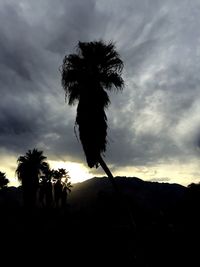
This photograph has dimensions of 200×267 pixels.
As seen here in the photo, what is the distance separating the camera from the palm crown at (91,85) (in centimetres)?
1788

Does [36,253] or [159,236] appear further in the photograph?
[159,236]

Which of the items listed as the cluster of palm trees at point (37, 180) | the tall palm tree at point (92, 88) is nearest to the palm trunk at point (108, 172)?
the tall palm tree at point (92, 88)

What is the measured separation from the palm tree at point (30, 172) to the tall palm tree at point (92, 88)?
32.2 meters

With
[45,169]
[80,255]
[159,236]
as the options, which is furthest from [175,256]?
[45,169]

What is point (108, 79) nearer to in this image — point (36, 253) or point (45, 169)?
point (36, 253)

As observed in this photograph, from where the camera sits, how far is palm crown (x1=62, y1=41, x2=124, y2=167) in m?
17.9

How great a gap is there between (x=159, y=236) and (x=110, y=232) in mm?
4425

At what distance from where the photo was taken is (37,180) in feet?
167

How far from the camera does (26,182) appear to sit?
164ft

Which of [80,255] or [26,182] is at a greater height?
[26,182]

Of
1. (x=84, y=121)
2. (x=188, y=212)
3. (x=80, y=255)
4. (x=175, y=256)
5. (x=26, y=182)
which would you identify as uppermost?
(x=26, y=182)

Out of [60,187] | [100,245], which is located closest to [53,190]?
[60,187]

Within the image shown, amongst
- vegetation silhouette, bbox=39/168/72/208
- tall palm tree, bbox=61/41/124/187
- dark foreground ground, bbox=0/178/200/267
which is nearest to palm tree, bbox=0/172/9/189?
vegetation silhouette, bbox=39/168/72/208

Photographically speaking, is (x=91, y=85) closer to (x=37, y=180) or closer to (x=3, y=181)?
(x=37, y=180)
